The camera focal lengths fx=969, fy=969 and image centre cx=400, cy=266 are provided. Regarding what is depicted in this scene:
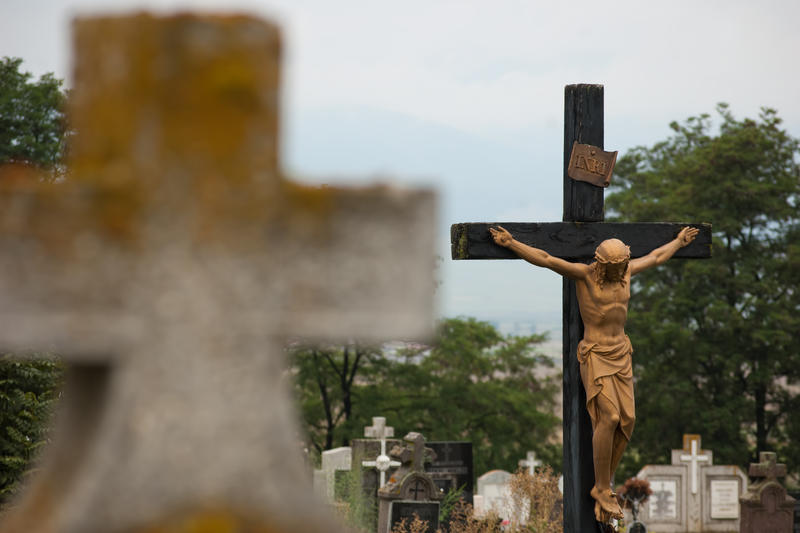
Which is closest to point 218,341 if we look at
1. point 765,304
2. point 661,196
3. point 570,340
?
point 570,340

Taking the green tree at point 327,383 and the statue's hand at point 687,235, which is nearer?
the statue's hand at point 687,235

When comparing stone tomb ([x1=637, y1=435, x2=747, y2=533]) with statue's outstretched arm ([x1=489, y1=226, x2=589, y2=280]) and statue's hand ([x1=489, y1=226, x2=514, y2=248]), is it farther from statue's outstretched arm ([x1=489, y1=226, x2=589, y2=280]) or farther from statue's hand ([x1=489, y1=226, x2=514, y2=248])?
statue's hand ([x1=489, y1=226, x2=514, y2=248])

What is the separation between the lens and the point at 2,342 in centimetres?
150

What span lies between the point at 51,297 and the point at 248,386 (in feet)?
1.08

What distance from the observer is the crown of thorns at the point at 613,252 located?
20.1ft

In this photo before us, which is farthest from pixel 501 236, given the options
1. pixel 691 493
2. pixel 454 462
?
pixel 691 493

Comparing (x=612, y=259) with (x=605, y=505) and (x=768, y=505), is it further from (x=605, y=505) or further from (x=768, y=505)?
(x=768, y=505)

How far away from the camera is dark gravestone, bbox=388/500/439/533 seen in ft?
35.3

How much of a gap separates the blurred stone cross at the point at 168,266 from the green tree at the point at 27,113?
67.8 feet

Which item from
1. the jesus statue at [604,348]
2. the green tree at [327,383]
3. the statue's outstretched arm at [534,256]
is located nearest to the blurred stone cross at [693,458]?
the green tree at [327,383]

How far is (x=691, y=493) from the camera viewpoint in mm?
17078

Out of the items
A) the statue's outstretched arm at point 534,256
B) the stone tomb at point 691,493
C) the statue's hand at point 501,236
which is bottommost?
the stone tomb at point 691,493

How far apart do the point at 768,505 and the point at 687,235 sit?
9.45 meters

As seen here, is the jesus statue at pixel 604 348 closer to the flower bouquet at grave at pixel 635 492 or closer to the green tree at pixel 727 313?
the flower bouquet at grave at pixel 635 492
